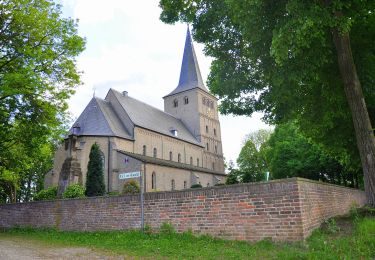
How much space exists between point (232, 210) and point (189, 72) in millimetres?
44480

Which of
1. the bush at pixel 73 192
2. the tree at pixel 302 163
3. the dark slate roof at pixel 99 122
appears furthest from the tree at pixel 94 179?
the tree at pixel 302 163

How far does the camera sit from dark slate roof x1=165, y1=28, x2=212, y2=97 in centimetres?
5131

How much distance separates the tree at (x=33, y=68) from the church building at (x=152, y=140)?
18.8ft

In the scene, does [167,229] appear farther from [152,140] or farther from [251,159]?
[251,159]

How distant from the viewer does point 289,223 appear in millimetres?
8344

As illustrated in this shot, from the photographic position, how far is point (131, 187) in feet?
93.2

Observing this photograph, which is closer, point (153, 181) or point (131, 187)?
point (131, 187)

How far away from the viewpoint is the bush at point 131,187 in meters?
27.9

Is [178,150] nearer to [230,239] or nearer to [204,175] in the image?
[204,175]

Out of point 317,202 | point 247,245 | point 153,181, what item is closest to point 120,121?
point 153,181

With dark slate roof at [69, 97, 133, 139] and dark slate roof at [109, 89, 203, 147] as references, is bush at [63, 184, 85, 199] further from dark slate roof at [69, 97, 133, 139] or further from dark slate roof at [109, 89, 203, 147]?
dark slate roof at [109, 89, 203, 147]

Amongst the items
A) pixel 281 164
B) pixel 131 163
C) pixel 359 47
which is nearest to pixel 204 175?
pixel 281 164

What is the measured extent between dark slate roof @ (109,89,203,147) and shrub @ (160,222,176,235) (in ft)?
86.2

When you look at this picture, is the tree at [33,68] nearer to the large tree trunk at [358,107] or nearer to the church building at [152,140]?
the church building at [152,140]
